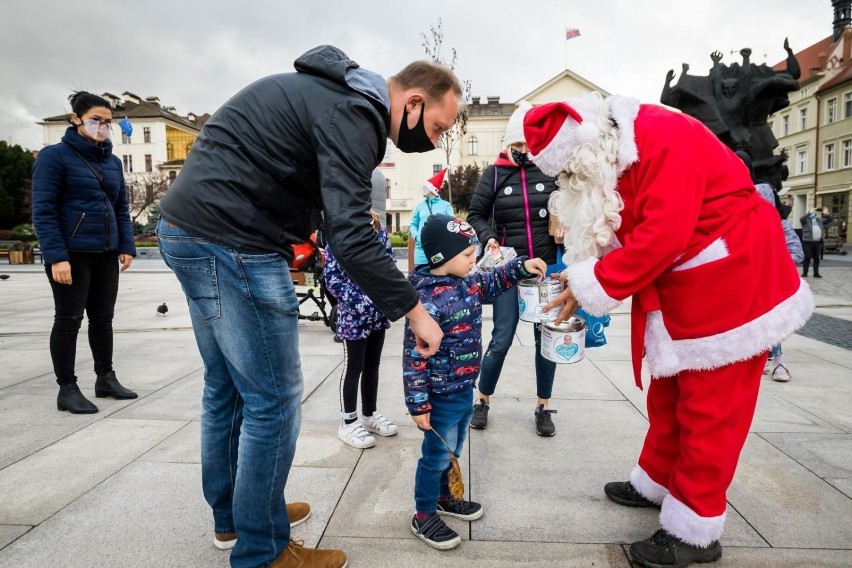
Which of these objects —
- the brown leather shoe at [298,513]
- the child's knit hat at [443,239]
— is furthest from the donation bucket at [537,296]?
the brown leather shoe at [298,513]

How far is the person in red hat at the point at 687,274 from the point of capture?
6.37ft

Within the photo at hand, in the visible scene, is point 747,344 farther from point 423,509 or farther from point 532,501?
point 423,509

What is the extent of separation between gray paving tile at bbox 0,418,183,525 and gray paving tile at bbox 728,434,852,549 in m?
3.19

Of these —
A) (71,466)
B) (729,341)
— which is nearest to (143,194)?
(71,466)

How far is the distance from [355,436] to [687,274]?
207cm

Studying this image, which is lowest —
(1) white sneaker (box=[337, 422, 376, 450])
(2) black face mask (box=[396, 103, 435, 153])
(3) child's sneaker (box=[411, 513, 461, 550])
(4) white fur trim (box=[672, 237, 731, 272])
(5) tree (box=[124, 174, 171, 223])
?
(3) child's sneaker (box=[411, 513, 461, 550])

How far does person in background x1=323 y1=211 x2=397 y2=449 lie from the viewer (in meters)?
3.20

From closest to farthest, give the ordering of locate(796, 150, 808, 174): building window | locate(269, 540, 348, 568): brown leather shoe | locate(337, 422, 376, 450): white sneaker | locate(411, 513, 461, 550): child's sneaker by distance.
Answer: locate(269, 540, 348, 568): brown leather shoe, locate(411, 513, 461, 550): child's sneaker, locate(337, 422, 376, 450): white sneaker, locate(796, 150, 808, 174): building window

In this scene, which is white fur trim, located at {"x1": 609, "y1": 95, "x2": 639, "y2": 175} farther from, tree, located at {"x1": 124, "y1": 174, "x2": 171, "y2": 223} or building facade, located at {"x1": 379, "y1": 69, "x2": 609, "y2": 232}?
building facade, located at {"x1": 379, "y1": 69, "x2": 609, "y2": 232}

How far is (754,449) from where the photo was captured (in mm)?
3049

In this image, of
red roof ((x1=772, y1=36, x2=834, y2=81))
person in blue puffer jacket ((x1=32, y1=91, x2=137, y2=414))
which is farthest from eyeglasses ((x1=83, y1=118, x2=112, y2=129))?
red roof ((x1=772, y1=36, x2=834, y2=81))

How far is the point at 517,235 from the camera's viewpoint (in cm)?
355

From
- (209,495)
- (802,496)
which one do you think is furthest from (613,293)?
(209,495)

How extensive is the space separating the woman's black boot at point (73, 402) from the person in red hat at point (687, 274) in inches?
136
